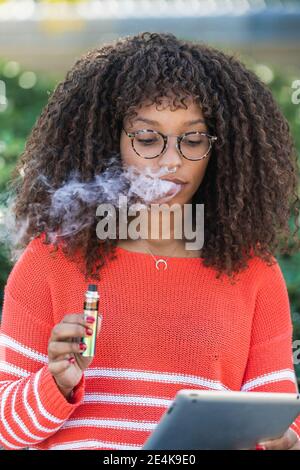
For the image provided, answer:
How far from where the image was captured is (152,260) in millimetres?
3295

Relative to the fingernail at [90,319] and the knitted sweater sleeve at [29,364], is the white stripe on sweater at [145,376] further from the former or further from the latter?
the fingernail at [90,319]

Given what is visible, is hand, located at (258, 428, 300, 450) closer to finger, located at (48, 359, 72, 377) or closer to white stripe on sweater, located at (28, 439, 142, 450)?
white stripe on sweater, located at (28, 439, 142, 450)

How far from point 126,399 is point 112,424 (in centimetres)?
9

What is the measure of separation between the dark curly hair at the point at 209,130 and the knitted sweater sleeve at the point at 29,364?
0.14m

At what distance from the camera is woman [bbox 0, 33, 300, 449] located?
3.11m

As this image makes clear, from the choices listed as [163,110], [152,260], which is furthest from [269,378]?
[163,110]

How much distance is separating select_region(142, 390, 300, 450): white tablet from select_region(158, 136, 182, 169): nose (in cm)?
85

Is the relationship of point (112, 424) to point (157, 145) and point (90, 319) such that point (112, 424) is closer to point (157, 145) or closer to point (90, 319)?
point (90, 319)

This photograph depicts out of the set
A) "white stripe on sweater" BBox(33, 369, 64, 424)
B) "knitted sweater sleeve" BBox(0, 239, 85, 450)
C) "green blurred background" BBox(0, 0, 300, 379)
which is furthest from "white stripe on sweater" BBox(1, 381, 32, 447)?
"green blurred background" BBox(0, 0, 300, 379)

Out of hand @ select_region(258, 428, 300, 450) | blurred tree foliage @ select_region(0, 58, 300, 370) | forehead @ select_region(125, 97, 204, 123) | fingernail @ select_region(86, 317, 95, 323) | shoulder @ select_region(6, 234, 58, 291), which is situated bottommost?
hand @ select_region(258, 428, 300, 450)

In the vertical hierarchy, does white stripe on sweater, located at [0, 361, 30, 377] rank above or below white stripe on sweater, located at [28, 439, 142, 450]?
above

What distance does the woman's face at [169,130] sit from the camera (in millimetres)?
3123

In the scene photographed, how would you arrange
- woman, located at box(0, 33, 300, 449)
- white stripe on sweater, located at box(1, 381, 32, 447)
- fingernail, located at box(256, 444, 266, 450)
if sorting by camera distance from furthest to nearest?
woman, located at box(0, 33, 300, 449) → white stripe on sweater, located at box(1, 381, 32, 447) → fingernail, located at box(256, 444, 266, 450)

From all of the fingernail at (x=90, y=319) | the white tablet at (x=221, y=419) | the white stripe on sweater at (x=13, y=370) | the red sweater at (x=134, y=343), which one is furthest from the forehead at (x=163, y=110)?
the white tablet at (x=221, y=419)
